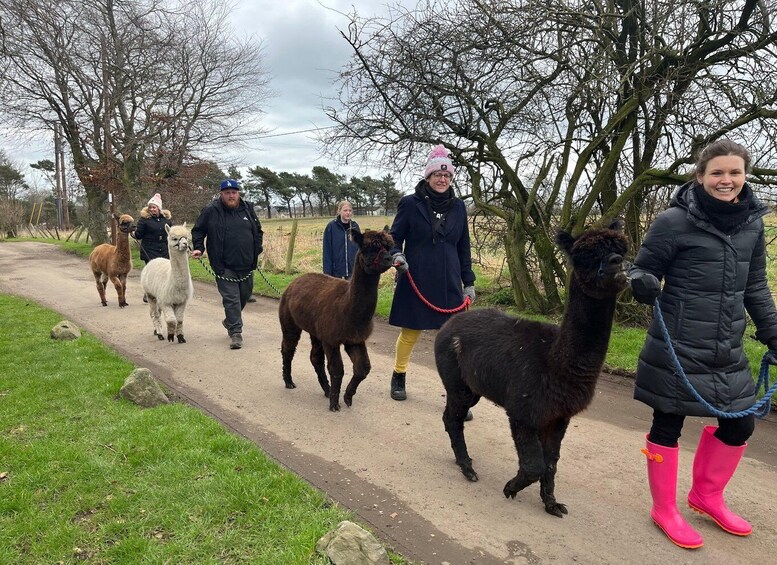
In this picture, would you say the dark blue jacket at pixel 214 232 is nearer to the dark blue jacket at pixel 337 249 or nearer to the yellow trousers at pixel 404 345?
the dark blue jacket at pixel 337 249

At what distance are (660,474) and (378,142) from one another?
6.74m

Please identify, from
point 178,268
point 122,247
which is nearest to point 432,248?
point 178,268

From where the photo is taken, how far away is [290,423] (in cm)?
454

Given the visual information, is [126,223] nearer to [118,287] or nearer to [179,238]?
[118,287]

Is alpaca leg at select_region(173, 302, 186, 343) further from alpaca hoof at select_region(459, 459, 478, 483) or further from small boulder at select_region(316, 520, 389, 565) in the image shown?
small boulder at select_region(316, 520, 389, 565)

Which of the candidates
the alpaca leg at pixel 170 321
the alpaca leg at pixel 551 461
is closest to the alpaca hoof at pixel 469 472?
the alpaca leg at pixel 551 461

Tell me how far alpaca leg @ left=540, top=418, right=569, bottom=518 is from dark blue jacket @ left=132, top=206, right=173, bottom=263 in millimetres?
8590

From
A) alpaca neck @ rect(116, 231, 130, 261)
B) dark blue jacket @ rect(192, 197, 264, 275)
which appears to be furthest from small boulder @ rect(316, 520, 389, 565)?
alpaca neck @ rect(116, 231, 130, 261)

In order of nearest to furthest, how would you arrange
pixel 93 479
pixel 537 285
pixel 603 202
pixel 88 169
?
pixel 93 479 < pixel 603 202 < pixel 537 285 < pixel 88 169

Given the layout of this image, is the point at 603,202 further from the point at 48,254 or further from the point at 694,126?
the point at 48,254

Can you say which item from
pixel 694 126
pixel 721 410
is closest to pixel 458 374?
pixel 721 410

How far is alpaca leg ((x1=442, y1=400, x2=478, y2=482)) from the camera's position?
3610 mm

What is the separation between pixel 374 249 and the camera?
4.38m

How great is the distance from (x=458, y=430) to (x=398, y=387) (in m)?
1.49
